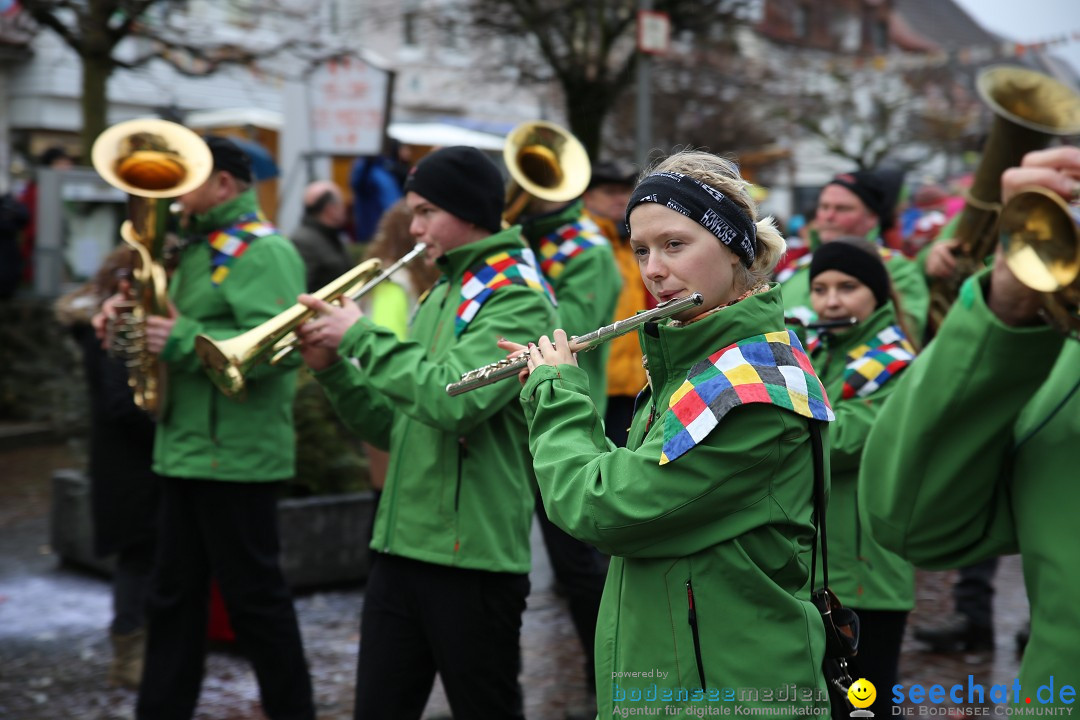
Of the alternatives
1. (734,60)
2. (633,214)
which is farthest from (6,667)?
(734,60)

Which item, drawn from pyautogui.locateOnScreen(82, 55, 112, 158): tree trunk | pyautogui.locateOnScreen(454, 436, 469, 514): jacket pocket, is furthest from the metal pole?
pyautogui.locateOnScreen(454, 436, 469, 514): jacket pocket

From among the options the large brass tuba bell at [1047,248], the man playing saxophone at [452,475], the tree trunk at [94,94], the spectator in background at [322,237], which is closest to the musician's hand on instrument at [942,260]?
the man playing saxophone at [452,475]

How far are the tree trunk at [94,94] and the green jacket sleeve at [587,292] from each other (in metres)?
6.52

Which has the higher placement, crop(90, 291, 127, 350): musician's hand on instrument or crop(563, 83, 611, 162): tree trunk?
crop(563, 83, 611, 162): tree trunk

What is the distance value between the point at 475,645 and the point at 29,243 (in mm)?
9243

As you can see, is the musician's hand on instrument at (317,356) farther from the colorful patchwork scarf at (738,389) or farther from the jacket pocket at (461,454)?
the colorful patchwork scarf at (738,389)

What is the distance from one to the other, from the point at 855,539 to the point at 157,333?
246cm

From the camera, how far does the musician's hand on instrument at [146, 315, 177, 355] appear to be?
14.1ft

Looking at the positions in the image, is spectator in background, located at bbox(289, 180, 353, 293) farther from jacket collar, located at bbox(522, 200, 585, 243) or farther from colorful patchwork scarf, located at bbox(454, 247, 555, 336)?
colorful patchwork scarf, located at bbox(454, 247, 555, 336)

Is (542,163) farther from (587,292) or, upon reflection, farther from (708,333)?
(708,333)

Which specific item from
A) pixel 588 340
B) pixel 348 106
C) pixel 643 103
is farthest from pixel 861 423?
pixel 348 106

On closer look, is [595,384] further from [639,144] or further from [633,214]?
[639,144]

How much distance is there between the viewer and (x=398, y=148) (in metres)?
10.3

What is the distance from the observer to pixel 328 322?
3.57 metres
